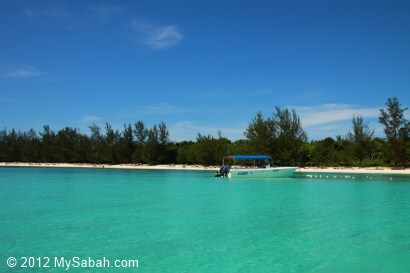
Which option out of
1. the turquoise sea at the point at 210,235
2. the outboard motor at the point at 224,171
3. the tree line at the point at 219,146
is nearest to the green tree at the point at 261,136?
the tree line at the point at 219,146

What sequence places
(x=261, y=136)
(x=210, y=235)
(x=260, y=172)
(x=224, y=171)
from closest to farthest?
1. (x=210, y=235)
2. (x=260, y=172)
3. (x=224, y=171)
4. (x=261, y=136)

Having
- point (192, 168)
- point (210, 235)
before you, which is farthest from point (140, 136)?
point (210, 235)

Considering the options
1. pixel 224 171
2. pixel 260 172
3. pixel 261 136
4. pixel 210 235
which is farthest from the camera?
pixel 261 136

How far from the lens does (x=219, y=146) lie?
6988cm

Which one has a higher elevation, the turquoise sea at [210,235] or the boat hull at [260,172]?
the boat hull at [260,172]

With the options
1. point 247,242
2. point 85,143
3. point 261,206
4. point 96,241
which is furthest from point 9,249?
point 85,143

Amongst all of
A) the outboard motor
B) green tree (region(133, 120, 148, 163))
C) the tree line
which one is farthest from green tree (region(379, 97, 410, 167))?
green tree (region(133, 120, 148, 163))

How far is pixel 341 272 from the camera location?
28.6 feet

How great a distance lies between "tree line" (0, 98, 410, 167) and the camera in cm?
5461

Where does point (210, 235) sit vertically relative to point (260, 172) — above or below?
below

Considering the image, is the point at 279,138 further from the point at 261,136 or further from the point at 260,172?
the point at 260,172

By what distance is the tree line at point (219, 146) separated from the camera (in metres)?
54.6

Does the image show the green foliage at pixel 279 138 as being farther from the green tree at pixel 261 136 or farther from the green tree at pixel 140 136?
the green tree at pixel 140 136

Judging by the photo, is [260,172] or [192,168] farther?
[192,168]
